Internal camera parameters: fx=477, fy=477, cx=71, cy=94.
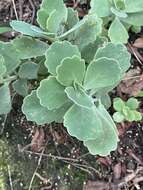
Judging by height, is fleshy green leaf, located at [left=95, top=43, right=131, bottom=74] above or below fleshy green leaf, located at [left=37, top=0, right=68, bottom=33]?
below

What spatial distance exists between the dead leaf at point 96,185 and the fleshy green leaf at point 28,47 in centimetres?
49

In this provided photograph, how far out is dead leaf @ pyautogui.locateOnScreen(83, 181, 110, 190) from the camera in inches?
66.3

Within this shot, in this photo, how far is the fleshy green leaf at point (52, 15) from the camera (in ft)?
4.86

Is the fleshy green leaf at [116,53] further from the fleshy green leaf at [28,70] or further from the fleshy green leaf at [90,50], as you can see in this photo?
the fleshy green leaf at [28,70]

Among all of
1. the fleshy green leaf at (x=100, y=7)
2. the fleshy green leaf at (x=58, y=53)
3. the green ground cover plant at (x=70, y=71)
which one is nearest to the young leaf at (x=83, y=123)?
the green ground cover plant at (x=70, y=71)

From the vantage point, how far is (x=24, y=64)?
1.64m

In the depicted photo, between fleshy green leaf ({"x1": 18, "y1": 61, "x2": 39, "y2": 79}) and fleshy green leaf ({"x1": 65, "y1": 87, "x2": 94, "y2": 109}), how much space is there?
9.6 inches

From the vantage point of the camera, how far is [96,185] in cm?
169

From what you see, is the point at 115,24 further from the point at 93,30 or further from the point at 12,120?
the point at 12,120

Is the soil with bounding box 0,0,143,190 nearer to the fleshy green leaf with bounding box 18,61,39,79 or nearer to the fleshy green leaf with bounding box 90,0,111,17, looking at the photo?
the fleshy green leaf with bounding box 18,61,39,79

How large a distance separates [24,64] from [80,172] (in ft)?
1.43

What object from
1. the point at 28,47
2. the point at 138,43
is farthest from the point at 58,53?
the point at 138,43

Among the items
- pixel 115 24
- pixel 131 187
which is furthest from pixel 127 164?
pixel 115 24

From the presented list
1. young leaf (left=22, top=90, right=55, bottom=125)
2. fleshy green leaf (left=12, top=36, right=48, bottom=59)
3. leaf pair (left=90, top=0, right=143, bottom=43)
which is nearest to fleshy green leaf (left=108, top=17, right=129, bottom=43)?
leaf pair (left=90, top=0, right=143, bottom=43)
